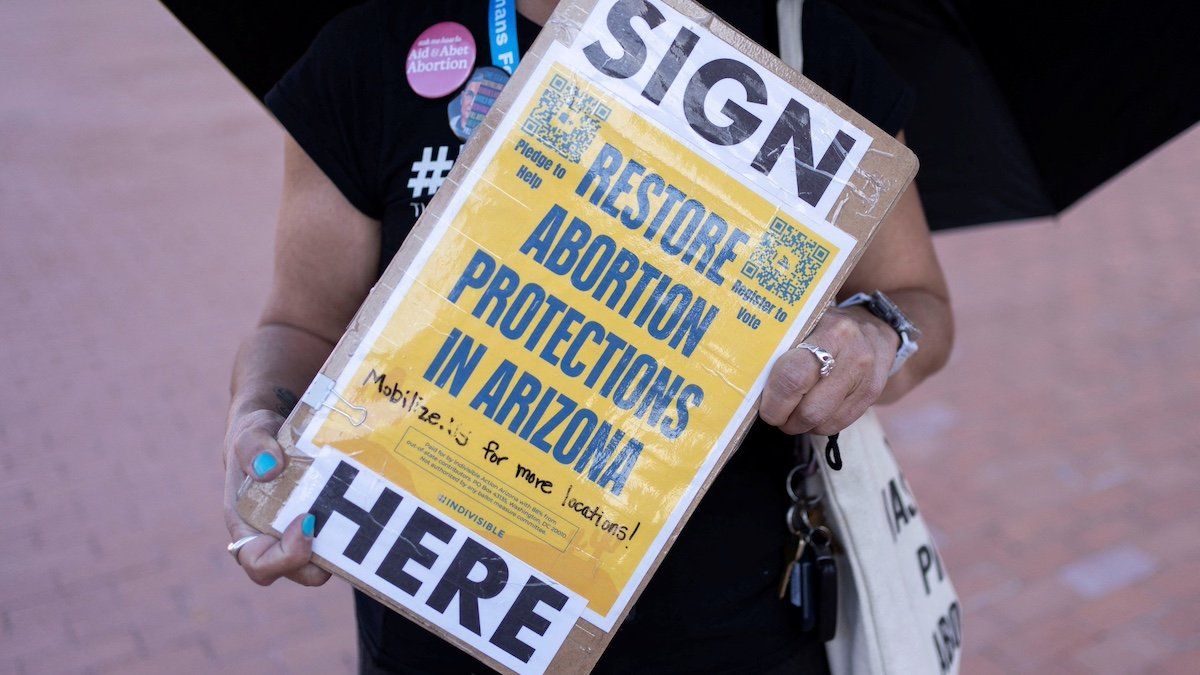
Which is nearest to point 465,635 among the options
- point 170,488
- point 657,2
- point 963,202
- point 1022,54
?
point 657,2

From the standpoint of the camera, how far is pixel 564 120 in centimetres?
134

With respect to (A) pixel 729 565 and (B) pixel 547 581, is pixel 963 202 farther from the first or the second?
(B) pixel 547 581

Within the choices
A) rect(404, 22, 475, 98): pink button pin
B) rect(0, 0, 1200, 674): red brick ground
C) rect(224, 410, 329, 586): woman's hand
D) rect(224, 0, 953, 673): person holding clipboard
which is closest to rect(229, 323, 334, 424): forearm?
rect(224, 0, 953, 673): person holding clipboard

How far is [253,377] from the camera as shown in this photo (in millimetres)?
1614

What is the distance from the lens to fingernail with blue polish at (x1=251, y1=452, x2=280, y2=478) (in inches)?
50.5

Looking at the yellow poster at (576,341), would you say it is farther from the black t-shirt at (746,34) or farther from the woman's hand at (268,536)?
the black t-shirt at (746,34)

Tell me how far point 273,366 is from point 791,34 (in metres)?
0.92

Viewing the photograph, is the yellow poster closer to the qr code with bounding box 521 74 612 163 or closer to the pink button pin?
the qr code with bounding box 521 74 612 163

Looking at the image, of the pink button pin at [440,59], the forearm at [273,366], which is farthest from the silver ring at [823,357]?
the forearm at [273,366]

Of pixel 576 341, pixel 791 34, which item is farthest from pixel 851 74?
pixel 576 341

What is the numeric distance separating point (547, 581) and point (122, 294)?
17.3 feet

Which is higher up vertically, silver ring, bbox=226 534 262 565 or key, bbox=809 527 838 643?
key, bbox=809 527 838 643

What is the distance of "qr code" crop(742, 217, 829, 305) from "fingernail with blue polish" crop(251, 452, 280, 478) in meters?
0.62

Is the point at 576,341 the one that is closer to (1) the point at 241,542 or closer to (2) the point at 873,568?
(1) the point at 241,542
